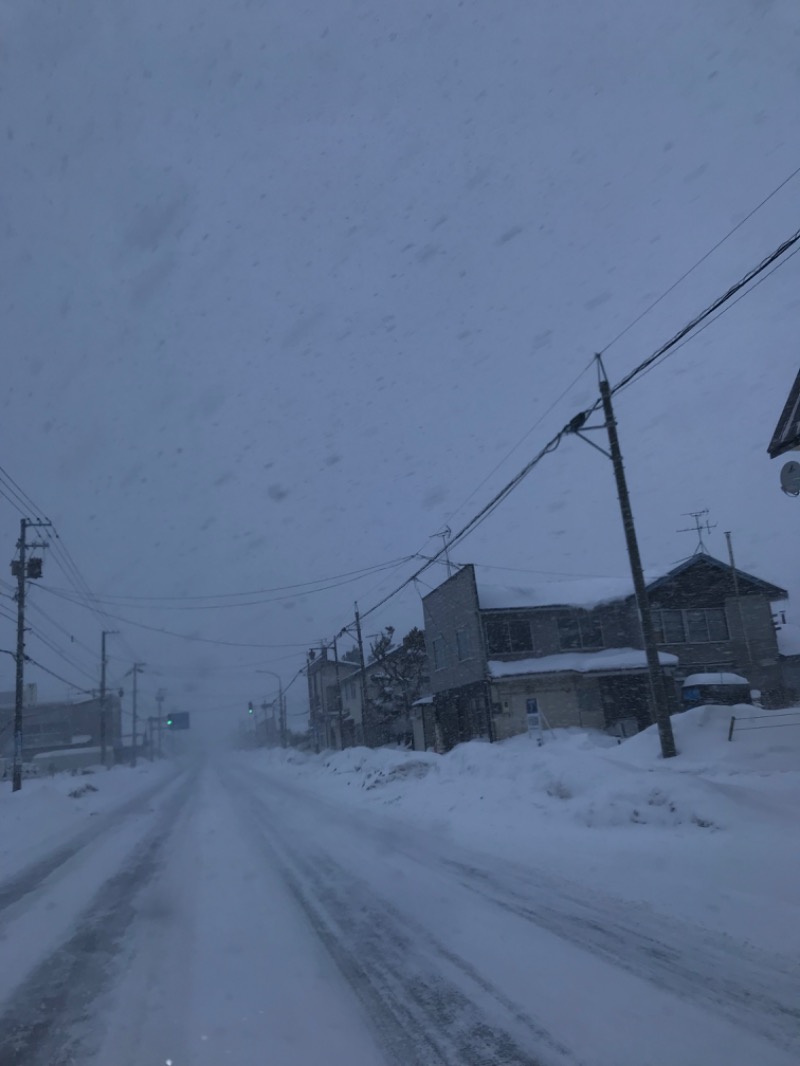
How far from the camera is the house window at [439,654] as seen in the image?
38.3 m

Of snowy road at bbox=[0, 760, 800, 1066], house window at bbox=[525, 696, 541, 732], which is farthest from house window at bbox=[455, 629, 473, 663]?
snowy road at bbox=[0, 760, 800, 1066]

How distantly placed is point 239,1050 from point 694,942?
3635 mm

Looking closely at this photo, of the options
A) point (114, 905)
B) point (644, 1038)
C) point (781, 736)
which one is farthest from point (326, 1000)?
point (781, 736)

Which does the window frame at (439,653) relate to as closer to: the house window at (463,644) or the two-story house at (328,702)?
the house window at (463,644)

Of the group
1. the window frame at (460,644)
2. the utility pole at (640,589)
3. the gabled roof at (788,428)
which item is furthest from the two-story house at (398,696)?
the gabled roof at (788,428)

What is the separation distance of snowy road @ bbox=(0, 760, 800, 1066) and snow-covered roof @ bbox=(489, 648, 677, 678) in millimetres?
22469

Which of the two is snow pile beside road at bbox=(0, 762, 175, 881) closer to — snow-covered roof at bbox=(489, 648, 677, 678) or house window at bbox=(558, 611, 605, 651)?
snow-covered roof at bbox=(489, 648, 677, 678)

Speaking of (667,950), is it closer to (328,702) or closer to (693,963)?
(693,963)

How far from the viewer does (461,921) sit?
7.51m

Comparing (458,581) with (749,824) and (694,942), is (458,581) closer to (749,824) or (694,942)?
(749,824)

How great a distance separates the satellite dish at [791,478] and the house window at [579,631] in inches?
830

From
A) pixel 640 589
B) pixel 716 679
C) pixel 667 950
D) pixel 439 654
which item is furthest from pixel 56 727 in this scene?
pixel 667 950

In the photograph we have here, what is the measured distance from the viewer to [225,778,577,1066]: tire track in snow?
453cm

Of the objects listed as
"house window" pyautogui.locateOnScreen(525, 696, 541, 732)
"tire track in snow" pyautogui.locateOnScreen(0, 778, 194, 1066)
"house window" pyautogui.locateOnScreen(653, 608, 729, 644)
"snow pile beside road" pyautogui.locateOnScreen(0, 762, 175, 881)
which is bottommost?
"tire track in snow" pyautogui.locateOnScreen(0, 778, 194, 1066)
